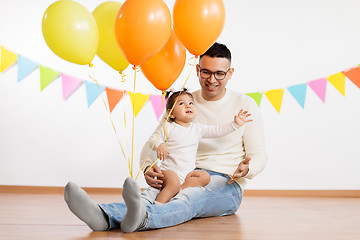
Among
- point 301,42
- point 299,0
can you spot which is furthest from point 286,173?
point 299,0

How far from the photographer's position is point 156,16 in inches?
71.3

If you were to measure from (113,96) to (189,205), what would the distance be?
5.68 ft

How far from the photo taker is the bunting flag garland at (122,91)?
3.37m

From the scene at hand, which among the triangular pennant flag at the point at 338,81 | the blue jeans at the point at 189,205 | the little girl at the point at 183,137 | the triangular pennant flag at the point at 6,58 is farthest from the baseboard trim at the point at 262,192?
the little girl at the point at 183,137

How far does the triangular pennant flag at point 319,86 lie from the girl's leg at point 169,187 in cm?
179

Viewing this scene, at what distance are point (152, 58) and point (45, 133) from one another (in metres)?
1.77

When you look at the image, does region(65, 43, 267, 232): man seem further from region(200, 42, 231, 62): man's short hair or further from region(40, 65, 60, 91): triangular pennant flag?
region(40, 65, 60, 91): triangular pennant flag

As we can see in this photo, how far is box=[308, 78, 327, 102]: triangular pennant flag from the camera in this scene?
135 inches

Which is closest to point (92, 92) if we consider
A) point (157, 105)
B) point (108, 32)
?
point (157, 105)

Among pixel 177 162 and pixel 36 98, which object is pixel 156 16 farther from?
pixel 36 98

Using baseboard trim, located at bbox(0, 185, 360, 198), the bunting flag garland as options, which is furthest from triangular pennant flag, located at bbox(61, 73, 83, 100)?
baseboard trim, located at bbox(0, 185, 360, 198)

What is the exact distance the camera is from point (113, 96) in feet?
11.5

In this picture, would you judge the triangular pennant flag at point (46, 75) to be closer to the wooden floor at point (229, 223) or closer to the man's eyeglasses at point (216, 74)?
the wooden floor at point (229, 223)

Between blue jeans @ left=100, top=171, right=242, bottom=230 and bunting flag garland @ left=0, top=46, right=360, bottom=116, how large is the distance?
1235 mm
